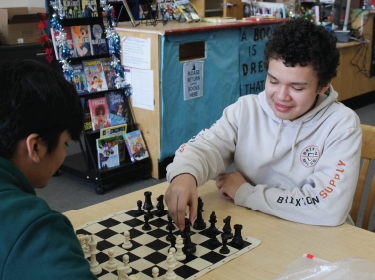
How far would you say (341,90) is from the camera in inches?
209

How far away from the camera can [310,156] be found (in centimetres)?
143

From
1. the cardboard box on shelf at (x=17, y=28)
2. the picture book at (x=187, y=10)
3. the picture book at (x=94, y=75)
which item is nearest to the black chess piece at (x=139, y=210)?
the picture book at (x=94, y=75)

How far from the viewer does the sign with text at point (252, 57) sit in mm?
3873

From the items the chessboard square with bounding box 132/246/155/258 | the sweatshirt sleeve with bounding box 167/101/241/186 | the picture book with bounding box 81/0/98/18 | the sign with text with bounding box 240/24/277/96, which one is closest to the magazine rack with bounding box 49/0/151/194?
the picture book with bounding box 81/0/98/18

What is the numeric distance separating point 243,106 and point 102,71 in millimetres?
1966

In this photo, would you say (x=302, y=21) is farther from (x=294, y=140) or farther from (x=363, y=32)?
(x=363, y=32)

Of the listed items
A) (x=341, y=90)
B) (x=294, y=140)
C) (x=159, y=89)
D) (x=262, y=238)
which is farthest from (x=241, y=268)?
(x=341, y=90)

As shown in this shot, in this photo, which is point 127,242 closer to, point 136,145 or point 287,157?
point 287,157

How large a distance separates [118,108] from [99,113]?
0.19m

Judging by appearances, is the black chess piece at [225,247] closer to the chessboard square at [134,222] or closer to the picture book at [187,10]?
the chessboard square at [134,222]

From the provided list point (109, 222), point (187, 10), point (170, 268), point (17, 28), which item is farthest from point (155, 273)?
point (17, 28)

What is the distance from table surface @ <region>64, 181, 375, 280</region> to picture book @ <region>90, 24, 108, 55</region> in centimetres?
204

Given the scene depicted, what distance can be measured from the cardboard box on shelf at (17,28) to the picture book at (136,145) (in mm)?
2413

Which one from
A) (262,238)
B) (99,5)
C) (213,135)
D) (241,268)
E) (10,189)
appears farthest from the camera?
(99,5)
